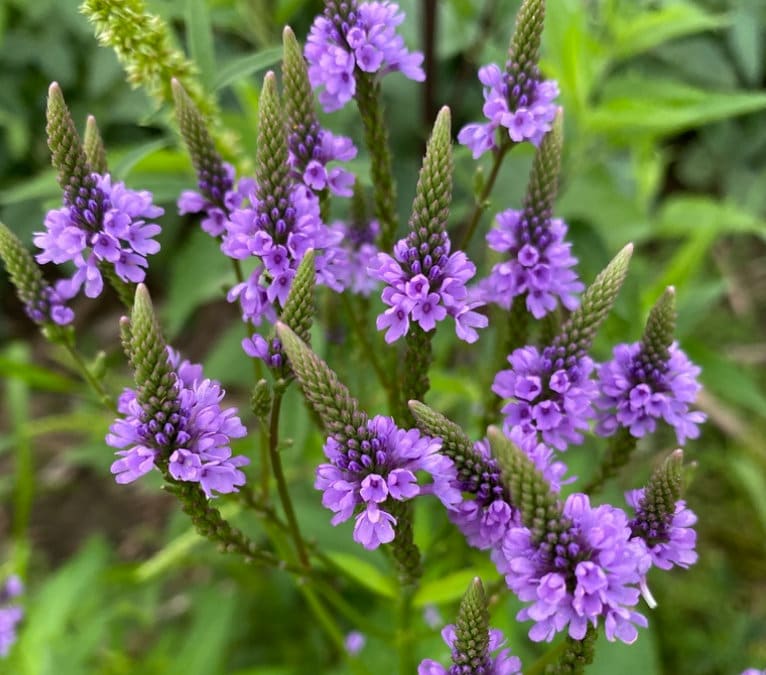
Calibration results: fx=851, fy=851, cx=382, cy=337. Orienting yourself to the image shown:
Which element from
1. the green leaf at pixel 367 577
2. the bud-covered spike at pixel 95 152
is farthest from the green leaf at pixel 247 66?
the green leaf at pixel 367 577

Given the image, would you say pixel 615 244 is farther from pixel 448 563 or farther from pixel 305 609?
pixel 305 609

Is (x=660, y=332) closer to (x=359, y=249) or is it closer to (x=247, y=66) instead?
(x=359, y=249)

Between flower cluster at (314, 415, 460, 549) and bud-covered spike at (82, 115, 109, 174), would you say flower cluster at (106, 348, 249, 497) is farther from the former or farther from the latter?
bud-covered spike at (82, 115, 109, 174)

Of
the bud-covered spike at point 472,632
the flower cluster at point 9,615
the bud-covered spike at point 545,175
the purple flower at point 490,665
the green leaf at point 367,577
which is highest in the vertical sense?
the bud-covered spike at point 545,175

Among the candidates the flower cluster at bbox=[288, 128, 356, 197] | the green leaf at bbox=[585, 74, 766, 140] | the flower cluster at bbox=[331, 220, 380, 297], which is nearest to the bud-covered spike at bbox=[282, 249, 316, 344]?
the flower cluster at bbox=[288, 128, 356, 197]

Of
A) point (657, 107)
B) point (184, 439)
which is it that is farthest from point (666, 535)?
point (657, 107)

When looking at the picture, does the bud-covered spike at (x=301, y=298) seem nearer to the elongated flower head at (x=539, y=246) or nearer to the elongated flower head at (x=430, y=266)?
the elongated flower head at (x=430, y=266)
